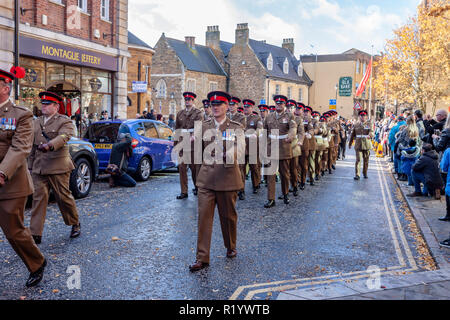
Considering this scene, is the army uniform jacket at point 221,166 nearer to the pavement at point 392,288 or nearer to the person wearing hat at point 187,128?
the pavement at point 392,288

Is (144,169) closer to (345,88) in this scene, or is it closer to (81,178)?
(81,178)

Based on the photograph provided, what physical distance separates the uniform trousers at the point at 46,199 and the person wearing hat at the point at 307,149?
23.5 ft

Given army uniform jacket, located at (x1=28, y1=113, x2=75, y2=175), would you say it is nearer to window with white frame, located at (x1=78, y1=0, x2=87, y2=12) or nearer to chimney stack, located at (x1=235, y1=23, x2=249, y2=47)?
window with white frame, located at (x1=78, y1=0, x2=87, y2=12)

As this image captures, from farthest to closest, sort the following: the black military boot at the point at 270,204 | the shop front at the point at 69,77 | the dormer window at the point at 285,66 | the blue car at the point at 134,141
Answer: the dormer window at the point at 285,66, the shop front at the point at 69,77, the blue car at the point at 134,141, the black military boot at the point at 270,204

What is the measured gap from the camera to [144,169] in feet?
41.5

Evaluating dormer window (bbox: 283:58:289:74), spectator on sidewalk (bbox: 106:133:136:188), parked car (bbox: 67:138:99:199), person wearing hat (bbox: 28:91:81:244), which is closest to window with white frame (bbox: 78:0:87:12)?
spectator on sidewalk (bbox: 106:133:136:188)

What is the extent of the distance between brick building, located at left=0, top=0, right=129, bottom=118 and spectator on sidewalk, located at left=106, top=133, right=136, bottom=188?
6.06 m

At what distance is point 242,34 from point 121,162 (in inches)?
1708

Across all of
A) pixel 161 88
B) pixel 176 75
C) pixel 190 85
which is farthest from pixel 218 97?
pixel 161 88

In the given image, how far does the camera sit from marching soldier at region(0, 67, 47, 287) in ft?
14.3

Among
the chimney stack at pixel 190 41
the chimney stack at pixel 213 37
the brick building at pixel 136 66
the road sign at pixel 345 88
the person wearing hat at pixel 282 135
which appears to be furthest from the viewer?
the chimney stack at pixel 213 37

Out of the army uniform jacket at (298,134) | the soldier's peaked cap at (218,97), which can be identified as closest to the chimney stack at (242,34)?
the army uniform jacket at (298,134)

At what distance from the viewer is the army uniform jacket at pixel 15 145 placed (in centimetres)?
438

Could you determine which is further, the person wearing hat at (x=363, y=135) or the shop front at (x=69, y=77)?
the shop front at (x=69, y=77)
